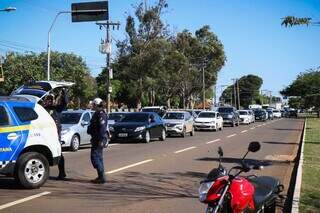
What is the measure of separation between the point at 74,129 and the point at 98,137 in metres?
9.60

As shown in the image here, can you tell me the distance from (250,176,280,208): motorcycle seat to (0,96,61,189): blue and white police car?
5146 mm

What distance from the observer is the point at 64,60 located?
72.9 metres

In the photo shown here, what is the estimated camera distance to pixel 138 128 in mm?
24984

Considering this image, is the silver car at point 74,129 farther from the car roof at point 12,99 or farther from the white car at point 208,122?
the white car at point 208,122

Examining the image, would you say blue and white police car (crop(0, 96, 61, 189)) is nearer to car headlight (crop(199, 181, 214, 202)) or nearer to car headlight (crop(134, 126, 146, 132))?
car headlight (crop(199, 181, 214, 202))

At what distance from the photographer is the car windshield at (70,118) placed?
21.6m

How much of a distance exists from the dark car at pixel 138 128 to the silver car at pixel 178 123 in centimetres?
357

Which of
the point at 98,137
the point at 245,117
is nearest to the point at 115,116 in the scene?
the point at 98,137

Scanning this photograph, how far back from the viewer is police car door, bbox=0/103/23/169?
1009cm

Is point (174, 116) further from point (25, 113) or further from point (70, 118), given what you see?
point (25, 113)

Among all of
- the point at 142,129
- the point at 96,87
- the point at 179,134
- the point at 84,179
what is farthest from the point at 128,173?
the point at 96,87

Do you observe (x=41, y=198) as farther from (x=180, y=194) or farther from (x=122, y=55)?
(x=122, y=55)

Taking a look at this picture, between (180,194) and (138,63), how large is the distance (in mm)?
38522

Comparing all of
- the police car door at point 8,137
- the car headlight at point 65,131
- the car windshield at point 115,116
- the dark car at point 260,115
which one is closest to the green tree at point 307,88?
the dark car at point 260,115
